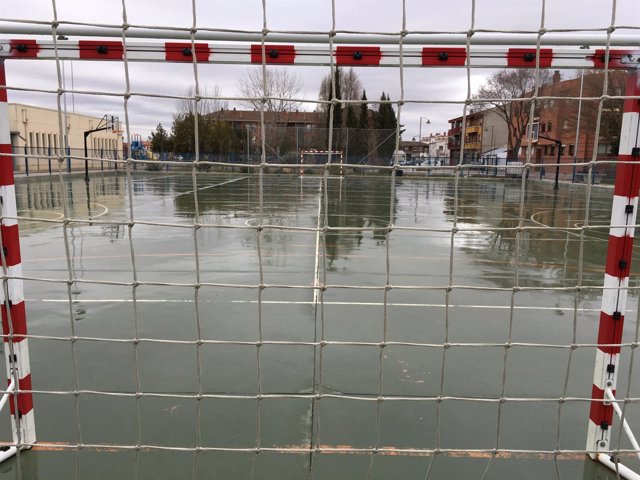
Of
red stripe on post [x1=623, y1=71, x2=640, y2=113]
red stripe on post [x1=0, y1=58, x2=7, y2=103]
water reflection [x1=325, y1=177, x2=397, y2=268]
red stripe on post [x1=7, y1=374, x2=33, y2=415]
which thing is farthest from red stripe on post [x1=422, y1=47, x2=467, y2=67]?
red stripe on post [x1=7, y1=374, x2=33, y2=415]

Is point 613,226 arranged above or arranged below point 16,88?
below

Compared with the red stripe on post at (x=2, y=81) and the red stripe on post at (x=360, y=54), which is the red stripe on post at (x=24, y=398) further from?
the red stripe on post at (x=360, y=54)

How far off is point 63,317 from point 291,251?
4.04 m

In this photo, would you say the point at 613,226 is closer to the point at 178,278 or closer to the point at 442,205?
the point at 178,278

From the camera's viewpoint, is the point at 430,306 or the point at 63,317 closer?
the point at 63,317

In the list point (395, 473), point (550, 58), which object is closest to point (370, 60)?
point (550, 58)

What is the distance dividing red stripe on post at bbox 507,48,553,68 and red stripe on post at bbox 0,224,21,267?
2.67 meters

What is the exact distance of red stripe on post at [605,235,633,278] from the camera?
100 inches

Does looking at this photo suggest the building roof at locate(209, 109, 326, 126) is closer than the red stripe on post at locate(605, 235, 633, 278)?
No

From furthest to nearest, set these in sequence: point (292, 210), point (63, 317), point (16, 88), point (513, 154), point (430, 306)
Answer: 1. point (513, 154)
2. point (292, 210)
3. point (430, 306)
4. point (63, 317)
5. point (16, 88)

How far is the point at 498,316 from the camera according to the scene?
514 centimetres

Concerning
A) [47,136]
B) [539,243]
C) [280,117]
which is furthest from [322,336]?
[47,136]

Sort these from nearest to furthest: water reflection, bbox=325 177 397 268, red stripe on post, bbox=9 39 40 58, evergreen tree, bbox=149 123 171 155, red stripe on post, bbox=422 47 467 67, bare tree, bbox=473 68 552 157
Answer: red stripe on post, bbox=9 39 40 58 → red stripe on post, bbox=422 47 467 67 → bare tree, bbox=473 68 552 157 → water reflection, bbox=325 177 397 268 → evergreen tree, bbox=149 123 171 155

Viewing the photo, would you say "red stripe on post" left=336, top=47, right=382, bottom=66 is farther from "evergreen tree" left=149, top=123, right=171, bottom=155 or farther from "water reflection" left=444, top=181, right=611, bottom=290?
"evergreen tree" left=149, top=123, right=171, bottom=155
